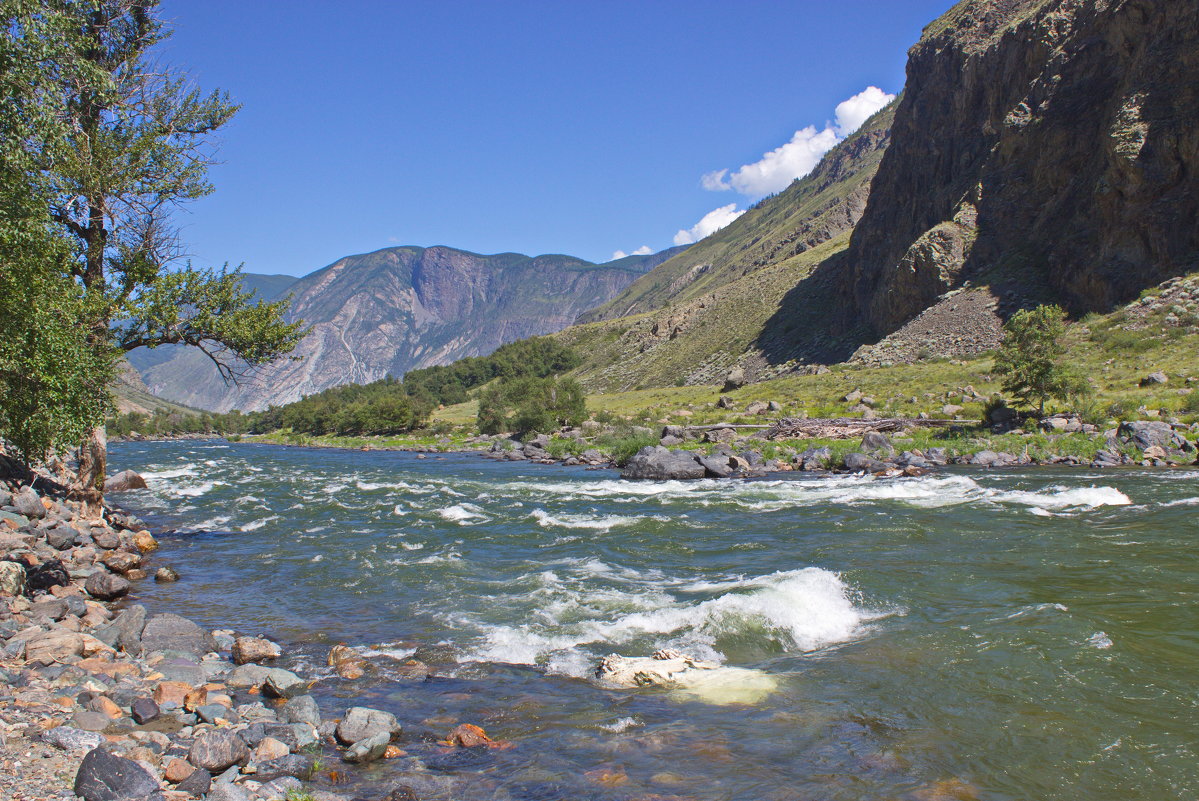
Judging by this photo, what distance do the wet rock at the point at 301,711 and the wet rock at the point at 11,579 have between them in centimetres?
659

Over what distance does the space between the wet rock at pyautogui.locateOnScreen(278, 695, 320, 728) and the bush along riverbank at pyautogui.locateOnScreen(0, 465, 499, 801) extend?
0.05 ft

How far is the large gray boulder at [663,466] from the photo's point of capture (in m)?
32.8

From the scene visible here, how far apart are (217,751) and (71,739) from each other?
1.39 meters

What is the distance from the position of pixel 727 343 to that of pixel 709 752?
106 meters

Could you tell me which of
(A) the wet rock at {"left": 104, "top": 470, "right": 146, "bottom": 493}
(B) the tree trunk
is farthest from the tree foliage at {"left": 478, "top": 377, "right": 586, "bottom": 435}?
(B) the tree trunk

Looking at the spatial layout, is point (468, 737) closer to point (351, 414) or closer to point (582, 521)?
point (582, 521)

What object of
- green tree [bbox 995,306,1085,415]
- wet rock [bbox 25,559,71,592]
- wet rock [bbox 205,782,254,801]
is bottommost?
wet rock [bbox 205,782,254,801]

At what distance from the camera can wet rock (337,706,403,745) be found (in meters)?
7.23

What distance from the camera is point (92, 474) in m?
17.5

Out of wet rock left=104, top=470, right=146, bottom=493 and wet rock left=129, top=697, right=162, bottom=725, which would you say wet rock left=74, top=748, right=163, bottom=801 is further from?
wet rock left=104, top=470, right=146, bottom=493

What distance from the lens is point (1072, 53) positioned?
6550 centimetres

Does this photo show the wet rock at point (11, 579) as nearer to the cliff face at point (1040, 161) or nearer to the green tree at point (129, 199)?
the green tree at point (129, 199)

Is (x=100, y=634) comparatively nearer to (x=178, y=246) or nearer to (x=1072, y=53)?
(x=178, y=246)

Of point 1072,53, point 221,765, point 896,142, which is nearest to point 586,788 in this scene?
point 221,765
